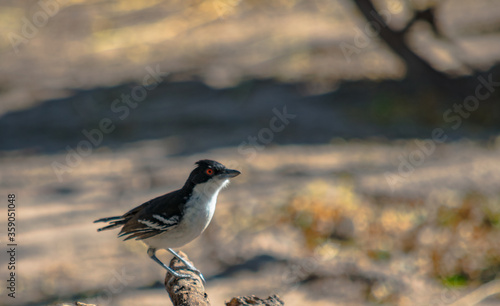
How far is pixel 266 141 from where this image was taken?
36.3 ft

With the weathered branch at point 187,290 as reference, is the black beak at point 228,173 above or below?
above

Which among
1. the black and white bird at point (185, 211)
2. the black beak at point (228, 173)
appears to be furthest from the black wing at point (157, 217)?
the black beak at point (228, 173)

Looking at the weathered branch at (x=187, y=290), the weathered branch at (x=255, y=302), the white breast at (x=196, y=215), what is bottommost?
the weathered branch at (x=255, y=302)

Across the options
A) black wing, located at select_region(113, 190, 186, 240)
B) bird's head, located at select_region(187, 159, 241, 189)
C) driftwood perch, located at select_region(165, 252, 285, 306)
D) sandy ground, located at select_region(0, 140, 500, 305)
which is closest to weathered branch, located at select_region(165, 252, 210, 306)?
driftwood perch, located at select_region(165, 252, 285, 306)

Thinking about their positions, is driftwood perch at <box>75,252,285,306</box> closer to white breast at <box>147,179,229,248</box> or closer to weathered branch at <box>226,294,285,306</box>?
weathered branch at <box>226,294,285,306</box>

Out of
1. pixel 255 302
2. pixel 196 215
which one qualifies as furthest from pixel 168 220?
pixel 255 302

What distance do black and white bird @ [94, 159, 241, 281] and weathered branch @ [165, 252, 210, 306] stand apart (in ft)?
0.21

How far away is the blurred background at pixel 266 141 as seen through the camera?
7.28 metres

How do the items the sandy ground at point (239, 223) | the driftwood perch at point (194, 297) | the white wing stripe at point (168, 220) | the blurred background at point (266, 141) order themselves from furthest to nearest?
the blurred background at point (266, 141)
the sandy ground at point (239, 223)
the white wing stripe at point (168, 220)
the driftwood perch at point (194, 297)

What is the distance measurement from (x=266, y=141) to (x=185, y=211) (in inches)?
281

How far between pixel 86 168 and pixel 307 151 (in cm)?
342

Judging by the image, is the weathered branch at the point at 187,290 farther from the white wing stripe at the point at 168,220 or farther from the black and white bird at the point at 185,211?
the white wing stripe at the point at 168,220

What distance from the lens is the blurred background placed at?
7.28 m

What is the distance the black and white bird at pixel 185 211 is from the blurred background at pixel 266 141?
112 inches
